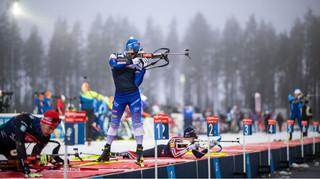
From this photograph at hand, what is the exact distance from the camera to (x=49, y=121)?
18.0 feet

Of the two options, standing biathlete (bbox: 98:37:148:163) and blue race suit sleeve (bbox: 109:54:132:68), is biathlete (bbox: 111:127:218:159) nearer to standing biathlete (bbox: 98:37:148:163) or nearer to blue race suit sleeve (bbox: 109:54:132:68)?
standing biathlete (bbox: 98:37:148:163)

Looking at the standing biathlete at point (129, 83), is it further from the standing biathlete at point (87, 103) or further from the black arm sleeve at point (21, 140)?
the standing biathlete at point (87, 103)

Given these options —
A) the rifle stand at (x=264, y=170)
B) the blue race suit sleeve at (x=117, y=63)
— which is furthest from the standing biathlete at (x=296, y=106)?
the blue race suit sleeve at (x=117, y=63)

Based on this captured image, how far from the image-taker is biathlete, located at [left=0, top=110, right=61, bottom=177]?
532cm

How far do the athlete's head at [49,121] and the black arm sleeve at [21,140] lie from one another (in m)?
0.23

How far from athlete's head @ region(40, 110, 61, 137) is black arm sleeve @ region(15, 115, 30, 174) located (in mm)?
228

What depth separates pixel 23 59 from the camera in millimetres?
49625

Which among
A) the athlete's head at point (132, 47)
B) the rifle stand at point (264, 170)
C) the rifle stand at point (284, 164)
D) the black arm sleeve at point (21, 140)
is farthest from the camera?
the rifle stand at point (284, 164)

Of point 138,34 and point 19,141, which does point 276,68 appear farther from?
point 19,141

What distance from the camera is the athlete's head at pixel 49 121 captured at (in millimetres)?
5438

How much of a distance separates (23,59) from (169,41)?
918 inches

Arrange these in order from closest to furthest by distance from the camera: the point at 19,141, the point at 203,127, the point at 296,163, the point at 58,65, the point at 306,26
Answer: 1. the point at 19,141
2. the point at 296,163
3. the point at 203,127
4. the point at 58,65
5. the point at 306,26

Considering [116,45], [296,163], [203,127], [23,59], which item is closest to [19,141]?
[296,163]

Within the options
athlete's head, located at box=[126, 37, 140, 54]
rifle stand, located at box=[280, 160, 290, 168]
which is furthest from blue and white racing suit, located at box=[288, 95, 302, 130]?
athlete's head, located at box=[126, 37, 140, 54]
